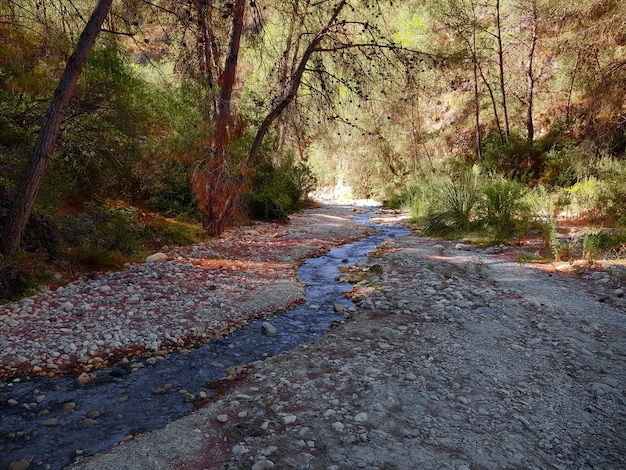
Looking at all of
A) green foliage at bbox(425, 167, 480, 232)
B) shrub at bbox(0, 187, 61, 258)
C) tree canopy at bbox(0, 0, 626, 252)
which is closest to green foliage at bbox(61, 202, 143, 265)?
shrub at bbox(0, 187, 61, 258)

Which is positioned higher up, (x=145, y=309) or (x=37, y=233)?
(x=37, y=233)

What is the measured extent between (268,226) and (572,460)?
10.9 m

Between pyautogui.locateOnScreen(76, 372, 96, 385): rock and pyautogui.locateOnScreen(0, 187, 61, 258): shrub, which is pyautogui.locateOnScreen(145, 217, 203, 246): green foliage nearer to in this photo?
pyautogui.locateOnScreen(0, 187, 61, 258): shrub

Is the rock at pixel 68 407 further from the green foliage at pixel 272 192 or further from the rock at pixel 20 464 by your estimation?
the green foliage at pixel 272 192

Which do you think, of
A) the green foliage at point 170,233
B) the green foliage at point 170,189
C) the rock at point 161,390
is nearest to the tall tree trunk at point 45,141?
the green foliage at point 170,233

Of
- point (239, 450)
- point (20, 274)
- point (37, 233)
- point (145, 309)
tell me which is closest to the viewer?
point (239, 450)

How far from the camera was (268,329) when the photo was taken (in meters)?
5.00

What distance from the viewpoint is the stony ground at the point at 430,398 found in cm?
270

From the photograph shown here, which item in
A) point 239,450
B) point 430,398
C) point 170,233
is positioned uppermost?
point 170,233

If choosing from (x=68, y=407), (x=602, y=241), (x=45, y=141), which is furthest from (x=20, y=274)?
(x=602, y=241)

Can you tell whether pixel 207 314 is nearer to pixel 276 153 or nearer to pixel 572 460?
pixel 572 460

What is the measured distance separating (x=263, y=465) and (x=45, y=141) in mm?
5669

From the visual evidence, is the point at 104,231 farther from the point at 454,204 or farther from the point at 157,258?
the point at 454,204

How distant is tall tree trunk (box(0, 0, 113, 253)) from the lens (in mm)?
5730
